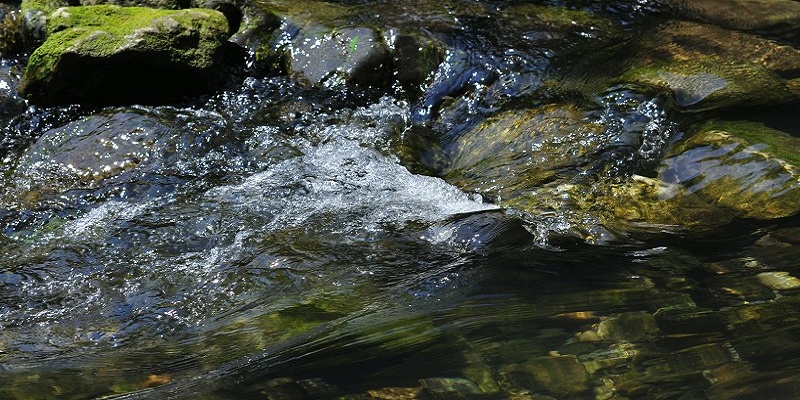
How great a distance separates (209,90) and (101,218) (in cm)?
207

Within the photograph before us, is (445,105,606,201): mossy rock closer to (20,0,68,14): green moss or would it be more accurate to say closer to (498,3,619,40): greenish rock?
(498,3,619,40): greenish rock

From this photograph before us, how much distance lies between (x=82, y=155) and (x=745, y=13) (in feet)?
21.9

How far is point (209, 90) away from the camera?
6512 millimetres

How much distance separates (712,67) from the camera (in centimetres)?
592

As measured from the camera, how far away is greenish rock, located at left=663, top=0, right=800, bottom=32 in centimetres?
714

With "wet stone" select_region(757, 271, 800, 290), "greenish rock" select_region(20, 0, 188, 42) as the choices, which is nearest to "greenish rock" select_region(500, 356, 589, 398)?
"wet stone" select_region(757, 271, 800, 290)

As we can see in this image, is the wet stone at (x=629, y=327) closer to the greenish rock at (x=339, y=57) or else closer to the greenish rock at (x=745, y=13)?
the greenish rock at (x=339, y=57)

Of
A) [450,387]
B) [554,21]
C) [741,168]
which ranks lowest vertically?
[450,387]

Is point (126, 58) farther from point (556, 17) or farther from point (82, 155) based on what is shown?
point (556, 17)

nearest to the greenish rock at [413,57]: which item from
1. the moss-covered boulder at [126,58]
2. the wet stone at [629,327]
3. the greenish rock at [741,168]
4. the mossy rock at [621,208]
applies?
the moss-covered boulder at [126,58]

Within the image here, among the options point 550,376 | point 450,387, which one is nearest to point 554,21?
point 550,376

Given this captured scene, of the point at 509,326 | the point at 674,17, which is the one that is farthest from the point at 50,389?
the point at 674,17

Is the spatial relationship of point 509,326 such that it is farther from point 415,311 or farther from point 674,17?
point 674,17

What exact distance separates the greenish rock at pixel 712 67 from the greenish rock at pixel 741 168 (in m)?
0.79
